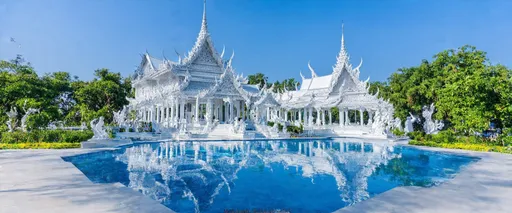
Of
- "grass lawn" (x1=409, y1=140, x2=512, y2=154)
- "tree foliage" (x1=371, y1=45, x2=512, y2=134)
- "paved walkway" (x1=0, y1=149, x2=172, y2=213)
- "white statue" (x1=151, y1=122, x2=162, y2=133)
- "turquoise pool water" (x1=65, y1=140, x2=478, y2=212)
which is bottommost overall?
"turquoise pool water" (x1=65, y1=140, x2=478, y2=212)

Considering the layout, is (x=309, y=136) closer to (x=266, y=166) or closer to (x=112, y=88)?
(x=266, y=166)

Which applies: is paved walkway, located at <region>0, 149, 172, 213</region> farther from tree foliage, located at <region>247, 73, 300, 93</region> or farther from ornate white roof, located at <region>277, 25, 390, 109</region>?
tree foliage, located at <region>247, 73, 300, 93</region>

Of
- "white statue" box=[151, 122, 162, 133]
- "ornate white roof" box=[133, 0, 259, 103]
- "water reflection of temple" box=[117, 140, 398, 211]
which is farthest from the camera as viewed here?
"ornate white roof" box=[133, 0, 259, 103]

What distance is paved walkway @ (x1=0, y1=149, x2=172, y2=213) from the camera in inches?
139

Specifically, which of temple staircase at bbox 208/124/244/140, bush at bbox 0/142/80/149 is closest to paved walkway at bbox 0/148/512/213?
bush at bbox 0/142/80/149

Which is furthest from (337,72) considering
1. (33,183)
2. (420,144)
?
(33,183)

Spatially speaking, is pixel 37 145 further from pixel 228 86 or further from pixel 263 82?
pixel 263 82

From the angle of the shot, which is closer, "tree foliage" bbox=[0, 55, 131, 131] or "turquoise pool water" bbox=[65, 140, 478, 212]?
"turquoise pool water" bbox=[65, 140, 478, 212]

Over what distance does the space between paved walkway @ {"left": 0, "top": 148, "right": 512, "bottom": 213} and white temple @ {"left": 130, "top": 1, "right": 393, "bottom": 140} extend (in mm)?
11987

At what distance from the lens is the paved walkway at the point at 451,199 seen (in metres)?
3.65

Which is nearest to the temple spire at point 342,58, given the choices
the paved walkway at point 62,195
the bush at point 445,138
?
the bush at point 445,138

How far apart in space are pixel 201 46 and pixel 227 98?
238 inches

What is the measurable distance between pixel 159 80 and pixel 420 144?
19822 mm

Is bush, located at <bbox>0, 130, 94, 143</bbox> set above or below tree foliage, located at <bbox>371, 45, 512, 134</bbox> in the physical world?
below
